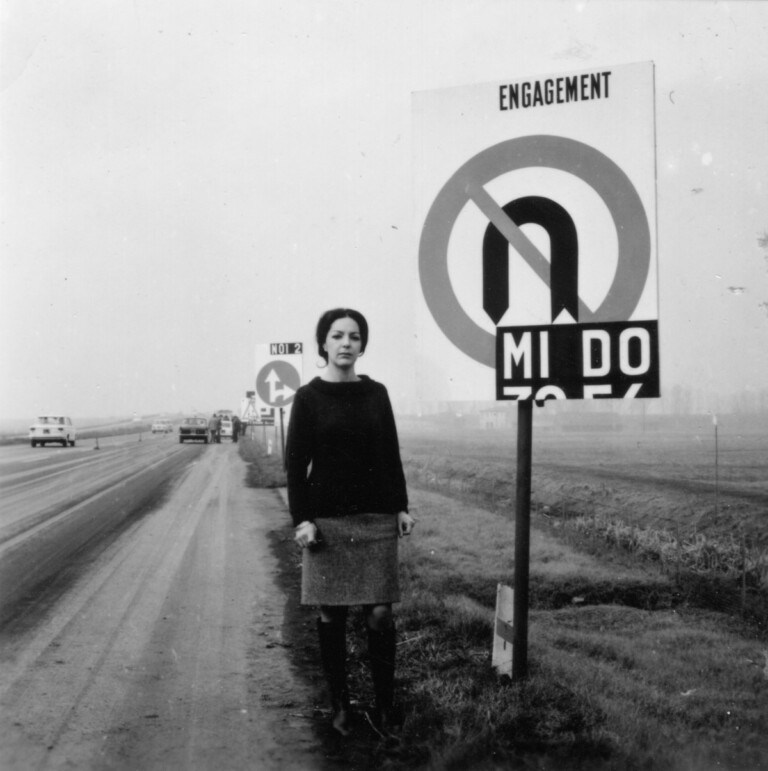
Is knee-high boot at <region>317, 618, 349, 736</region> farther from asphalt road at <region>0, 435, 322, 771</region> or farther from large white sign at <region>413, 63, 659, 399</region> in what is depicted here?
large white sign at <region>413, 63, 659, 399</region>

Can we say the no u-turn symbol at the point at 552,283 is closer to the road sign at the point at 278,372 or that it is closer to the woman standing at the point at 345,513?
the woman standing at the point at 345,513

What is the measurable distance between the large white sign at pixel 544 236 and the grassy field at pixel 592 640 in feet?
4.48

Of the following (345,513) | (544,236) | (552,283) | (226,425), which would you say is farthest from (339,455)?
(226,425)

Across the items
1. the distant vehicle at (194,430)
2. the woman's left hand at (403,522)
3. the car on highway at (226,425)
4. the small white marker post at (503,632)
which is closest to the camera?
the woman's left hand at (403,522)

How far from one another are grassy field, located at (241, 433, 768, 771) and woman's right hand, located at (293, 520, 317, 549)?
0.81m

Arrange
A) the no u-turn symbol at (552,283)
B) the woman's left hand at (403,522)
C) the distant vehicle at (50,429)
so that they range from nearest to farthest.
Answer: the no u-turn symbol at (552,283), the woman's left hand at (403,522), the distant vehicle at (50,429)

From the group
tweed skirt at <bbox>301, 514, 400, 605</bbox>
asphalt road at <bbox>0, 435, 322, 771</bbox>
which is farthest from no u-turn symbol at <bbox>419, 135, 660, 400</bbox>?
asphalt road at <bbox>0, 435, 322, 771</bbox>

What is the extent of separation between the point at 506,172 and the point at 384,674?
Answer: 2.23 m

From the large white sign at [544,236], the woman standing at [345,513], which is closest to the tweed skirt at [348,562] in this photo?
the woman standing at [345,513]

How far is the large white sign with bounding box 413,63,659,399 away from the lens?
138 inches

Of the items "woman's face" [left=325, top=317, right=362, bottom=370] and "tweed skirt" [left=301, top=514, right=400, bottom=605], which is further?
"woman's face" [left=325, top=317, right=362, bottom=370]

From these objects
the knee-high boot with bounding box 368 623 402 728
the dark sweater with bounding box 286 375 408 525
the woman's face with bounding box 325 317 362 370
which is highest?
the woman's face with bounding box 325 317 362 370

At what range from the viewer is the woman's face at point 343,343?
364 cm

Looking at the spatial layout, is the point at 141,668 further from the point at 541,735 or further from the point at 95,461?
the point at 95,461
